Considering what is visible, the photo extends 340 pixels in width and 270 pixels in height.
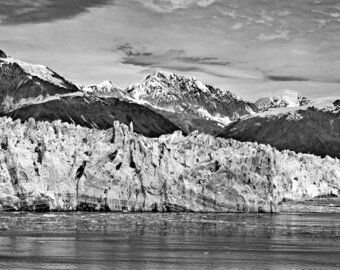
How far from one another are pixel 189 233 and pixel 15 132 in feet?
126

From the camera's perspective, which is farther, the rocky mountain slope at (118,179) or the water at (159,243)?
the rocky mountain slope at (118,179)

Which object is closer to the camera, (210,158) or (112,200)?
(112,200)

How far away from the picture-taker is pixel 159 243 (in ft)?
135

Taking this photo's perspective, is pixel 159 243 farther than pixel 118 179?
No

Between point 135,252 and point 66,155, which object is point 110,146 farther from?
point 135,252

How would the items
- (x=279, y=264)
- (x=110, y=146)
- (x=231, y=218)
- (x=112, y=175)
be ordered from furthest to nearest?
(x=110, y=146)
(x=112, y=175)
(x=231, y=218)
(x=279, y=264)

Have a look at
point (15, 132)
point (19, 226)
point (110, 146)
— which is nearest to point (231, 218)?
point (110, 146)

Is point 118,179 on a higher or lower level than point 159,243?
higher

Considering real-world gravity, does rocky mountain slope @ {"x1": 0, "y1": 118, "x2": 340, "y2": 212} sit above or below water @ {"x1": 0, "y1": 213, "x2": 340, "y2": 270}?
above

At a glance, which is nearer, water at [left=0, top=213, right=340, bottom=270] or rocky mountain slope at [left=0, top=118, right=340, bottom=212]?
water at [left=0, top=213, right=340, bottom=270]

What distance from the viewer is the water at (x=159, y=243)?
32062 mm

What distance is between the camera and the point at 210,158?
8394cm

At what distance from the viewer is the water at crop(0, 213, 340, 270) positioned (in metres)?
32.1

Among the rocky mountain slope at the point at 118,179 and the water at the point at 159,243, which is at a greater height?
the rocky mountain slope at the point at 118,179
